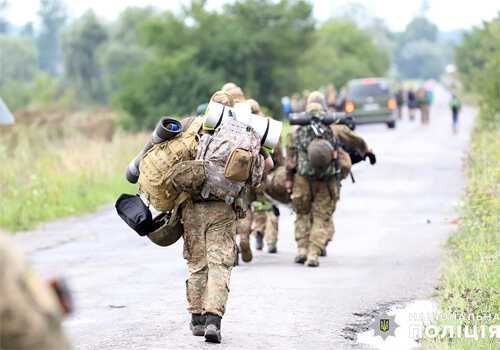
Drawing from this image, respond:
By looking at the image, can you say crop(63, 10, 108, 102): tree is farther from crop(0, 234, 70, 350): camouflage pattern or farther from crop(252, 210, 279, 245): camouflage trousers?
crop(0, 234, 70, 350): camouflage pattern

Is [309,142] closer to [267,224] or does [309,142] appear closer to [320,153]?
[320,153]

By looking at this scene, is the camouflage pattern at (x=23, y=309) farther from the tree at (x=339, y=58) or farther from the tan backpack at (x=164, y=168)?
the tree at (x=339, y=58)

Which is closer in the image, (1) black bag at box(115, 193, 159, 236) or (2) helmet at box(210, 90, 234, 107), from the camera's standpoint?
(1) black bag at box(115, 193, 159, 236)

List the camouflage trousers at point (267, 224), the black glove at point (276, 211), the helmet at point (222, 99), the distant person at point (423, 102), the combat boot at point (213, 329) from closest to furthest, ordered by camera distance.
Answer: the combat boot at point (213, 329) → the helmet at point (222, 99) → the black glove at point (276, 211) → the camouflage trousers at point (267, 224) → the distant person at point (423, 102)

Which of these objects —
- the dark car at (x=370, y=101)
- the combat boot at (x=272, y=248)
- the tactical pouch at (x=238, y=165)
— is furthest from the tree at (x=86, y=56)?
the tactical pouch at (x=238, y=165)

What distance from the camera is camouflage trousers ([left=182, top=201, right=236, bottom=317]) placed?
8.60 meters

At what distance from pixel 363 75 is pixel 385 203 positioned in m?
72.3

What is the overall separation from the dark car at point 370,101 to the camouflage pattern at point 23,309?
3835 cm

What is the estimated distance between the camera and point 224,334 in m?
8.98

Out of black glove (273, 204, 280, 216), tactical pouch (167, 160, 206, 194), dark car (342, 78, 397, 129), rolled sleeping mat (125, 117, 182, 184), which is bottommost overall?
black glove (273, 204, 280, 216)

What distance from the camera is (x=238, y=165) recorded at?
851cm

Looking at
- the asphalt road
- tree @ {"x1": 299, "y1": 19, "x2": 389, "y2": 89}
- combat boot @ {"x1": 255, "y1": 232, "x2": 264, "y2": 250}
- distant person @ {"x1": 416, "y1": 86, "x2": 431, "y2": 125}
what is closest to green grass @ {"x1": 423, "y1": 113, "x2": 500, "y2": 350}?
the asphalt road

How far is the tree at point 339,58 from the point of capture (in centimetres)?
7025

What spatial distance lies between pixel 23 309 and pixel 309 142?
912 cm
